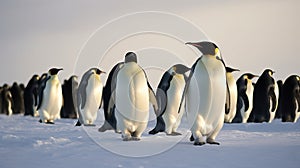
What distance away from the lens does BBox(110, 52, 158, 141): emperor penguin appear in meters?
7.00

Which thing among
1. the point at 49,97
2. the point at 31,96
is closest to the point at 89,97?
the point at 49,97

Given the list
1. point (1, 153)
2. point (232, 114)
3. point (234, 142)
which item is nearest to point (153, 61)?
point (234, 142)

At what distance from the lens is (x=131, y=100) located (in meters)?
7.00

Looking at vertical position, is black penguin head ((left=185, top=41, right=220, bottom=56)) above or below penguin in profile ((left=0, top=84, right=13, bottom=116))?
above

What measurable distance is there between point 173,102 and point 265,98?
6053mm

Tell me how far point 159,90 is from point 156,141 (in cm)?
170

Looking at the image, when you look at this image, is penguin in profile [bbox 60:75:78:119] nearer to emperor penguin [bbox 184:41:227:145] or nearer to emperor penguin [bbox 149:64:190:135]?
emperor penguin [bbox 149:64:190:135]

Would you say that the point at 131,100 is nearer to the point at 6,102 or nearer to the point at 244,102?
the point at 244,102

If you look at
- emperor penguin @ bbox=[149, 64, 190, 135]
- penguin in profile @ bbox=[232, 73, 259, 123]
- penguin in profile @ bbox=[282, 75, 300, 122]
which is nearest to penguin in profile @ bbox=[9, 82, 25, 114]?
penguin in profile @ bbox=[232, 73, 259, 123]

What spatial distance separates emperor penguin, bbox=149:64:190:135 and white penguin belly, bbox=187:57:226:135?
1.46 m

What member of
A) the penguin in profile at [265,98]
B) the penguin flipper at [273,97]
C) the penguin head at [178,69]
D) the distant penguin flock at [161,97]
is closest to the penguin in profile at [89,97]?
the distant penguin flock at [161,97]

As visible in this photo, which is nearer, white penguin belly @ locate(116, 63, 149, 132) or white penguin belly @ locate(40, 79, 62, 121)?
white penguin belly @ locate(116, 63, 149, 132)

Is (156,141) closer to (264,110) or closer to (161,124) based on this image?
(161,124)

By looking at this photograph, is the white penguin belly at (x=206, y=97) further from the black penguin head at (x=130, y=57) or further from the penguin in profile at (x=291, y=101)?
the penguin in profile at (x=291, y=101)
